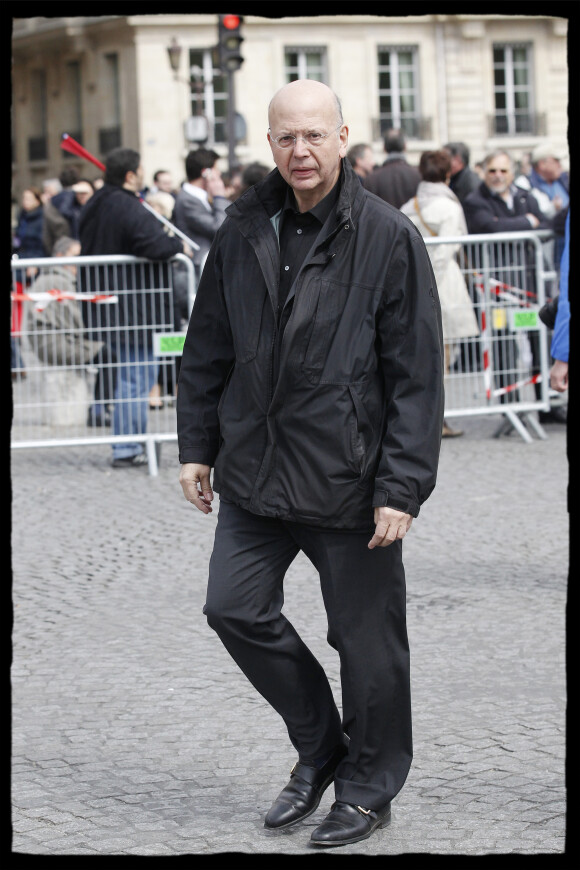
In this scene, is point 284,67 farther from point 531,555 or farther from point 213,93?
point 531,555

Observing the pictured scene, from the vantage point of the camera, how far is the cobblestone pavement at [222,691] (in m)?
4.23

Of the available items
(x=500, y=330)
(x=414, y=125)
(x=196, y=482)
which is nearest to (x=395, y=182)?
(x=500, y=330)

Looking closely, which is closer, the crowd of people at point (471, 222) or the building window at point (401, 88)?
the crowd of people at point (471, 222)

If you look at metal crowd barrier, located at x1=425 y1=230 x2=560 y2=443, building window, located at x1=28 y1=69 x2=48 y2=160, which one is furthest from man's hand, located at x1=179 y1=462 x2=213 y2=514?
building window, located at x1=28 y1=69 x2=48 y2=160

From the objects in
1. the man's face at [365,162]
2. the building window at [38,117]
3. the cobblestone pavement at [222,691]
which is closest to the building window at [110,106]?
the building window at [38,117]

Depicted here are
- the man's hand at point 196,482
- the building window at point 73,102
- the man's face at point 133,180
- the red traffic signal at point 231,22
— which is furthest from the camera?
the building window at point 73,102

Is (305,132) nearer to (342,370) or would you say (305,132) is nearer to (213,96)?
(342,370)

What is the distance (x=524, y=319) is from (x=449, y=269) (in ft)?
2.09

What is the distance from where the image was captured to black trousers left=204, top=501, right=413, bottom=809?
4.13 meters

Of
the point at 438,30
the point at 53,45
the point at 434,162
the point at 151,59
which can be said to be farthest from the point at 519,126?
the point at 434,162

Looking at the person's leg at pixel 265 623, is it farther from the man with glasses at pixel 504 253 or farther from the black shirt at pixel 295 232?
the man with glasses at pixel 504 253

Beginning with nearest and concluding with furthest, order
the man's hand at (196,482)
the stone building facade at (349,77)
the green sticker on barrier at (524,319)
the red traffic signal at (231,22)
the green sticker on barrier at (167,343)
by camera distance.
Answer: the man's hand at (196,482) < the green sticker on barrier at (167,343) < the green sticker on barrier at (524,319) < the red traffic signal at (231,22) < the stone building facade at (349,77)

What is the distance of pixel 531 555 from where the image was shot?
25.3 ft

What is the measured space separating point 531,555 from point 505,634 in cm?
155
